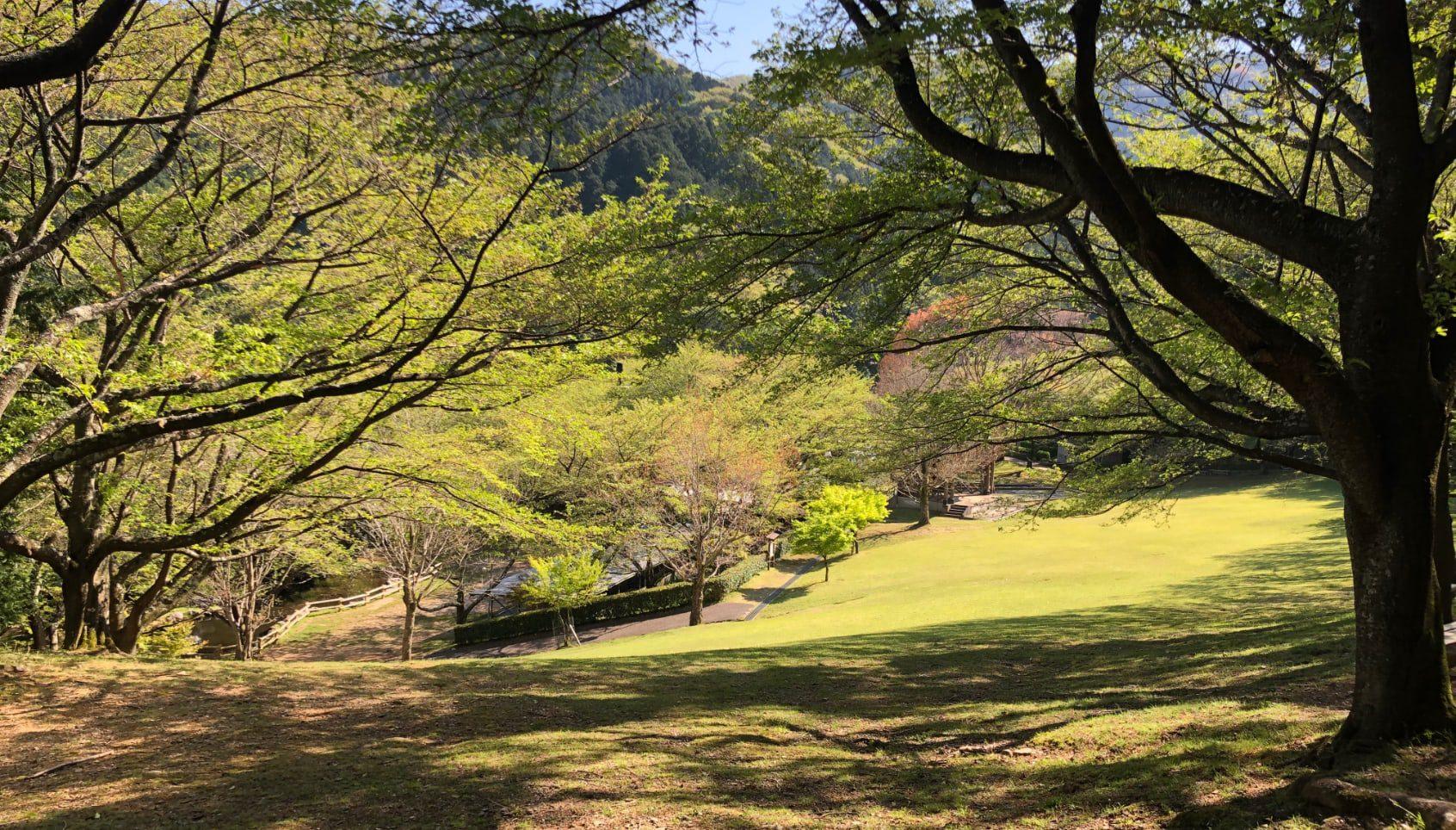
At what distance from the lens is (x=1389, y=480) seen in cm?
347

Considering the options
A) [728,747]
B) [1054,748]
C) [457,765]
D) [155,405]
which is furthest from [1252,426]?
[155,405]

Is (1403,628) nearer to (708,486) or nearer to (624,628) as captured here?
(708,486)

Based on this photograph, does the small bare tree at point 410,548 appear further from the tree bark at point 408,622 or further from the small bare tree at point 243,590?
the small bare tree at point 243,590

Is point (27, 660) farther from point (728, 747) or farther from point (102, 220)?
point (728, 747)

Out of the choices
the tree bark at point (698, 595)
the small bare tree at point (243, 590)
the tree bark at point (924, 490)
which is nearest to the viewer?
the small bare tree at point (243, 590)

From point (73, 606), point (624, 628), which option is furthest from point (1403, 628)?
point (624, 628)

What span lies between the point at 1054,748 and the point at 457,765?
3.96m

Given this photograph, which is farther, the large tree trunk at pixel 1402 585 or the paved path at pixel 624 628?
the paved path at pixel 624 628

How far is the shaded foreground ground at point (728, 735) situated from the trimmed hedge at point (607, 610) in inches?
548

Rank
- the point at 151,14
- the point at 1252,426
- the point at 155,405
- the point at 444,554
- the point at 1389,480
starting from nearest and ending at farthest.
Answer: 1. the point at 1389,480
2. the point at 1252,426
3. the point at 151,14
4. the point at 155,405
5. the point at 444,554

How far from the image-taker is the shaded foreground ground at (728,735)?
146 inches

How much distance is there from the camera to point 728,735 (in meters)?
5.44

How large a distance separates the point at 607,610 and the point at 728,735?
2006 cm

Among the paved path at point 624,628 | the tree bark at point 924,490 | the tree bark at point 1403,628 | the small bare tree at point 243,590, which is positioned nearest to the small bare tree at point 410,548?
the small bare tree at point 243,590
